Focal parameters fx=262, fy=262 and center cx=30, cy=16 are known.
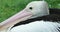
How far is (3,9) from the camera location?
2.96 meters

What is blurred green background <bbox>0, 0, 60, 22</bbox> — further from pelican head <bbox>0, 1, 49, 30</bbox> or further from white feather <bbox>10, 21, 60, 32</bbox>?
white feather <bbox>10, 21, 60, 32</bbox>

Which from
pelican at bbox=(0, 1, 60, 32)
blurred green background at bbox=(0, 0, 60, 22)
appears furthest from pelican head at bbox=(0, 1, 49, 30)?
blurred green background at bbox=(0, 0, 60, 22)

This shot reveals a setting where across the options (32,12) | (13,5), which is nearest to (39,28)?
(32,12)

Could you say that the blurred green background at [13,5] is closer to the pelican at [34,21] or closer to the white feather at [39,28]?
the pelican at [34,21]

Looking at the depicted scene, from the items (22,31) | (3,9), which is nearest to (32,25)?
(22,31)

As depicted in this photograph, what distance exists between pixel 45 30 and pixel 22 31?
152 millimetres

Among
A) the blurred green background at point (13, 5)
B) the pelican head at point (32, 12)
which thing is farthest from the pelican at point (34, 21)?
the blurred green background at point (13, 5)

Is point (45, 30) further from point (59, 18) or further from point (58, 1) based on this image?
point (58, 1)

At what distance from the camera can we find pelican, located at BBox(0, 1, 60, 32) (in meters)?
1.75

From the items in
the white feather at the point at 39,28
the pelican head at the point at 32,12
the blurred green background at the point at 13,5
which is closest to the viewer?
the white feather at the point at 39,28

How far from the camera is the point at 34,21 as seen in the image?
6.52 ft

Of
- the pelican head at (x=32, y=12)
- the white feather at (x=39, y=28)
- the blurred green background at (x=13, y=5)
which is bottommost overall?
the white feather at (x=39, y=28)

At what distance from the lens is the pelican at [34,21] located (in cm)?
175

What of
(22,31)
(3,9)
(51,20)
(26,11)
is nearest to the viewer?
(22,31)
